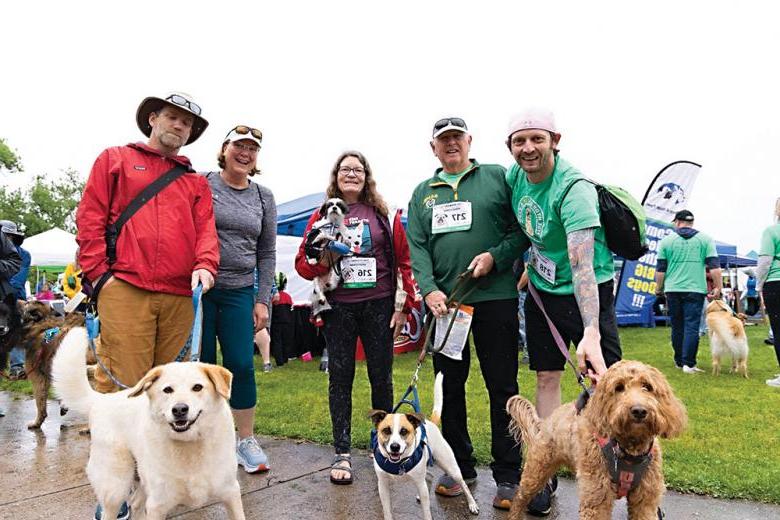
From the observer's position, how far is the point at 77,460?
4289mm

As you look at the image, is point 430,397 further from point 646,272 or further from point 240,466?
point 646,272

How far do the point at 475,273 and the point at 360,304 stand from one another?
0.94 m

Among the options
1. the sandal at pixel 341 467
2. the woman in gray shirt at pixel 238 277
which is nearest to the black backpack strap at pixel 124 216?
the woman in gray shirt at pixel 238 277

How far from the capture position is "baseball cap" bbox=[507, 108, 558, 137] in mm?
2949

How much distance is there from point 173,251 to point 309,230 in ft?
3.66

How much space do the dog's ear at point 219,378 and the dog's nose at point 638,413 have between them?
68.8 inches

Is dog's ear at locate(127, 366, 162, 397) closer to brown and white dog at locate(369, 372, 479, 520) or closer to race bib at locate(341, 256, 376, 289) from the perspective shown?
brown and white dog at locate(369, 372, 479, 520)

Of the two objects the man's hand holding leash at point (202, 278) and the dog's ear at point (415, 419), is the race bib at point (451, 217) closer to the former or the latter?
the dog's ear at point (415, 419)

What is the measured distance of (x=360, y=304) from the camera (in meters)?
3.84

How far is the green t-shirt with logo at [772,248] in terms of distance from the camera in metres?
6.41


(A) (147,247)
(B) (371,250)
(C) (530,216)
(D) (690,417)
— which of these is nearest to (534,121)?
(C) (530,216)

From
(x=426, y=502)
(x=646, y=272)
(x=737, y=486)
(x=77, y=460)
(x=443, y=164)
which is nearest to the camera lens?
(x=426, y=502)

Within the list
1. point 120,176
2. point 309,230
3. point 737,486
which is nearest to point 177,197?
point 120,176

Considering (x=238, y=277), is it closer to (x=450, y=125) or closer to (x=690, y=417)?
(x=450, y=125)
